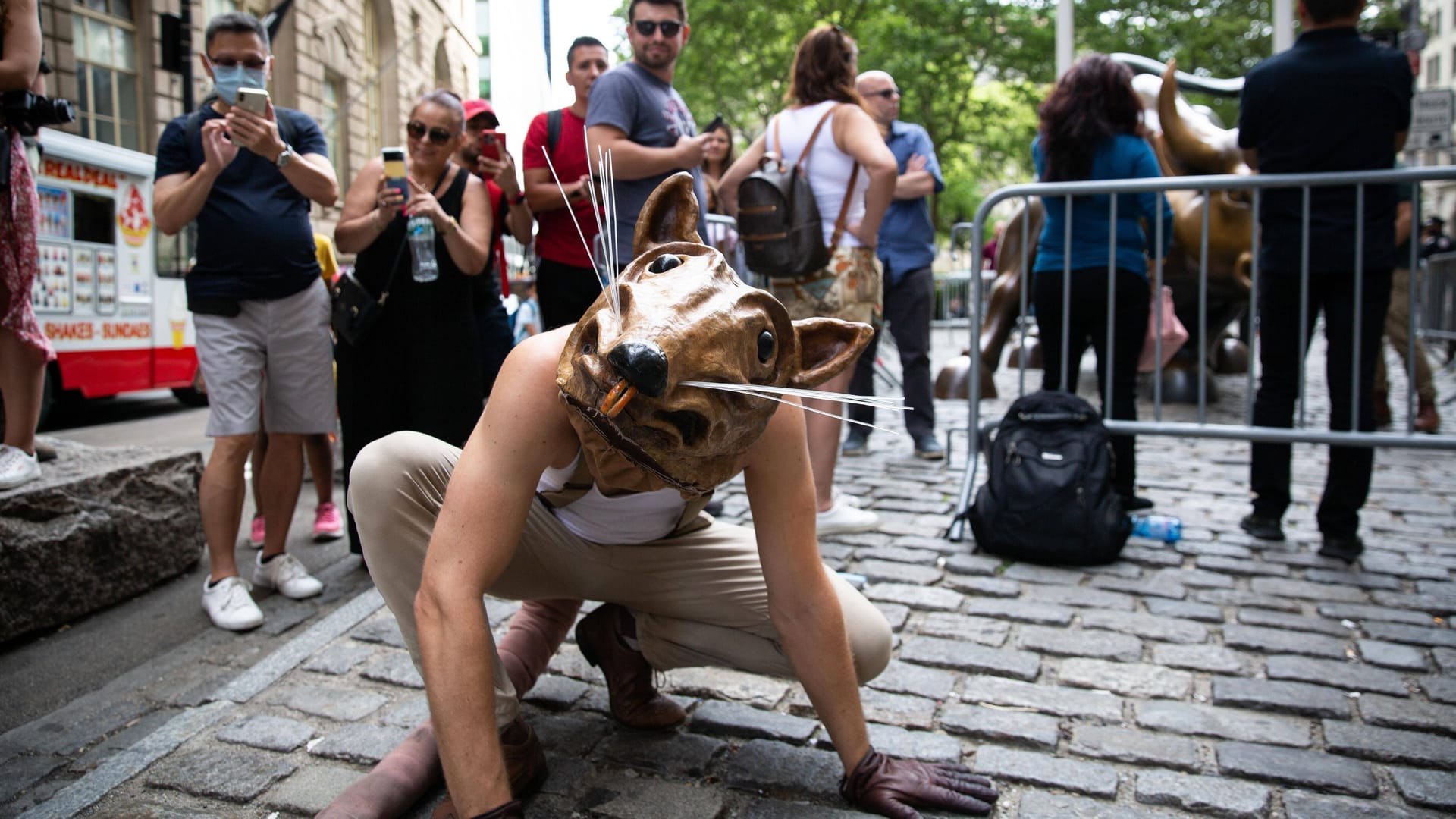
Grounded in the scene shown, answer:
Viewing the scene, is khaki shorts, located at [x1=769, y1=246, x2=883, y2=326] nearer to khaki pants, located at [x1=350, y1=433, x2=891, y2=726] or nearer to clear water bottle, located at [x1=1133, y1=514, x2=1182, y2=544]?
clear water bottle, located at [x1=1133, y1=514, x2=1182, y2=544]

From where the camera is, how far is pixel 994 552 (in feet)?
14.7

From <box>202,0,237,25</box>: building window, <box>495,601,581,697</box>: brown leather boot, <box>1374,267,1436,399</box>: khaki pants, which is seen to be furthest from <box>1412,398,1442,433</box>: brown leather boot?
<box>202,0,237,25</box>: building window

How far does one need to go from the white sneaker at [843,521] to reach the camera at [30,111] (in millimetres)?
3220

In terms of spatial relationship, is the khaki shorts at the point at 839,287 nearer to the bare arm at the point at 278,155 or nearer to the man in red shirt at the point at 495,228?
the man in red shirt at the point at 495,228

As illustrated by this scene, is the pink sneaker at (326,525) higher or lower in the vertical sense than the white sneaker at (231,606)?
higher

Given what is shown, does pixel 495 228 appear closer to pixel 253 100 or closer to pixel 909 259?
pixel 253 100

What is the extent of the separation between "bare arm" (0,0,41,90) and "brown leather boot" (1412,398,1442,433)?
784 centimetres

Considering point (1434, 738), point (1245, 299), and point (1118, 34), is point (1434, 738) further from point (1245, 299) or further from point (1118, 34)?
point (1118, 34)

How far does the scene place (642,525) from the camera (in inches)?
99.0

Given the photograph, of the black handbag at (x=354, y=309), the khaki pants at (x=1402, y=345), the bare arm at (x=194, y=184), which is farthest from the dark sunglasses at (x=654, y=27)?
the khaki pants at (x=1402, y=345)

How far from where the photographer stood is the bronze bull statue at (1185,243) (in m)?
7.37

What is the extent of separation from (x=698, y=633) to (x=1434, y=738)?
194 cm

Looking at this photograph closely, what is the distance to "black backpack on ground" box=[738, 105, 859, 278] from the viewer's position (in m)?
4.48

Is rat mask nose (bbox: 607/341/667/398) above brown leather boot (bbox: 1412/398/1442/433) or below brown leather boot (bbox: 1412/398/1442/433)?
above
